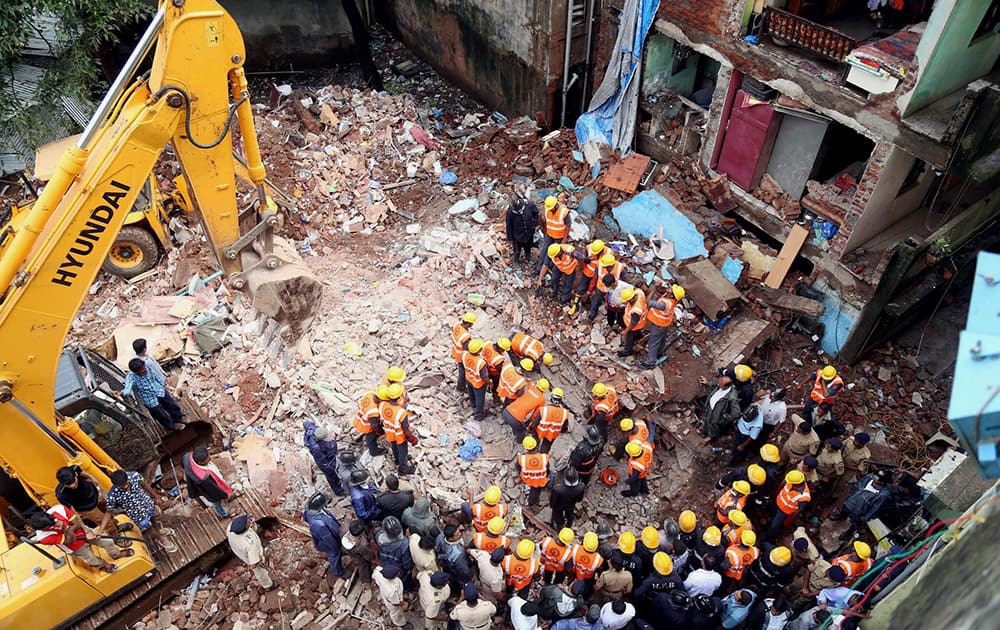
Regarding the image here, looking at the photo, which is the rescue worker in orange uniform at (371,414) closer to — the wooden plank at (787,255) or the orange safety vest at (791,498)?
the orange safety vest at (791,498)

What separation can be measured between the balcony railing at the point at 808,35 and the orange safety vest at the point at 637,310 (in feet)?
14.9

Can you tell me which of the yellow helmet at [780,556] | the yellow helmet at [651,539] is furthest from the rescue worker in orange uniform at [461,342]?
the yellow helmet at [780,556]

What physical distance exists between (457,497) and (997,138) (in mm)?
8886

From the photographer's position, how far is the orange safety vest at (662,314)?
10.1m

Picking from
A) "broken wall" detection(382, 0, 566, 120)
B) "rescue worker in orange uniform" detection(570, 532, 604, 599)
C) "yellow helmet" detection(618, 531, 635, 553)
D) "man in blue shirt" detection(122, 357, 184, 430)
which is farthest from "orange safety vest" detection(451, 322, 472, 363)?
"broken wall" detection(382, 0, 566, 120)

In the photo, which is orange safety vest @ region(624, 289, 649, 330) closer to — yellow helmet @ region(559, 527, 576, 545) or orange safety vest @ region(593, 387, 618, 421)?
orange safety vest @ region(593, 387, 618, 421)

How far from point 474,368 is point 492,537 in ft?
8.32

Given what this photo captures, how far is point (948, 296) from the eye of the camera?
39.8 ft

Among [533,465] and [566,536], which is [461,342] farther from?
[566,536]

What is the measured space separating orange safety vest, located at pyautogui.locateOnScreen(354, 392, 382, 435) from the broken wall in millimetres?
8775

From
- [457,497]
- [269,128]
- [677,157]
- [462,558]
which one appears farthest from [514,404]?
[269,128]

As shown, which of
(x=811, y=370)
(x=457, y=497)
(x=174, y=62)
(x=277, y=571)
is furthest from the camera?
(x=811, y=370)

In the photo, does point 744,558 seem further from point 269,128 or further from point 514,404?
point 269,128

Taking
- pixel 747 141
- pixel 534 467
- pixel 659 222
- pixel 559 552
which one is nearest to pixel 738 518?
pixel 559 552
